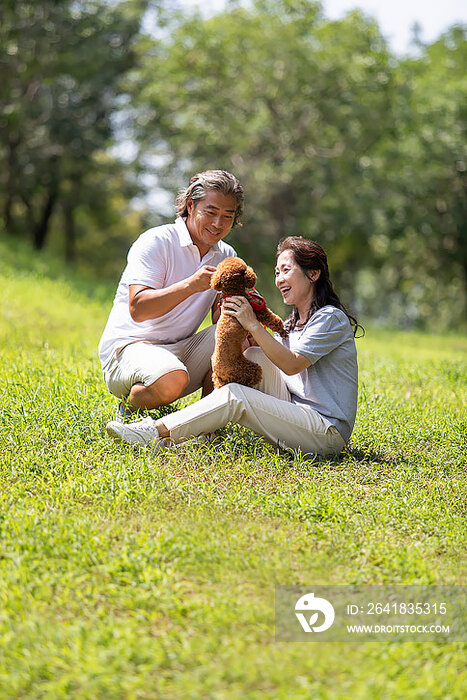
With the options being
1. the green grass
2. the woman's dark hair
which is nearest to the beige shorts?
the green grass

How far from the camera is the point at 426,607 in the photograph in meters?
3.11

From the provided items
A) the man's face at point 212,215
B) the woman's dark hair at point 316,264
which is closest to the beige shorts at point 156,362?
the man's face at point 212,215

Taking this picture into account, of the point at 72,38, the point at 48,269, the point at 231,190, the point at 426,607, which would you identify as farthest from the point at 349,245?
the point at 426,607

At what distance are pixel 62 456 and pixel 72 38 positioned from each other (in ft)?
61.5

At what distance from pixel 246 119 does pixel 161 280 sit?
16.8m

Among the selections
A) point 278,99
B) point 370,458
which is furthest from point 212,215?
point 278,99

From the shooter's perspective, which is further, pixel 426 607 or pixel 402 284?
pixel 402 284

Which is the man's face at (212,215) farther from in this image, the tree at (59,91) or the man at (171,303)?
the tree at (59,91)

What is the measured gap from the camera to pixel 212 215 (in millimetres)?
5027

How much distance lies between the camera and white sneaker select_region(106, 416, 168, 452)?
456cm

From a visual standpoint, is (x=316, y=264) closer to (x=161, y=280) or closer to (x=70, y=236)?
(x=161, y=280)

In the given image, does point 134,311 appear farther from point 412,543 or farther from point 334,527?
point 412,543

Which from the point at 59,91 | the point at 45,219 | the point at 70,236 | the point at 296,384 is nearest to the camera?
the point at 296,384

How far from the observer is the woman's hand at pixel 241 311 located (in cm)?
452
